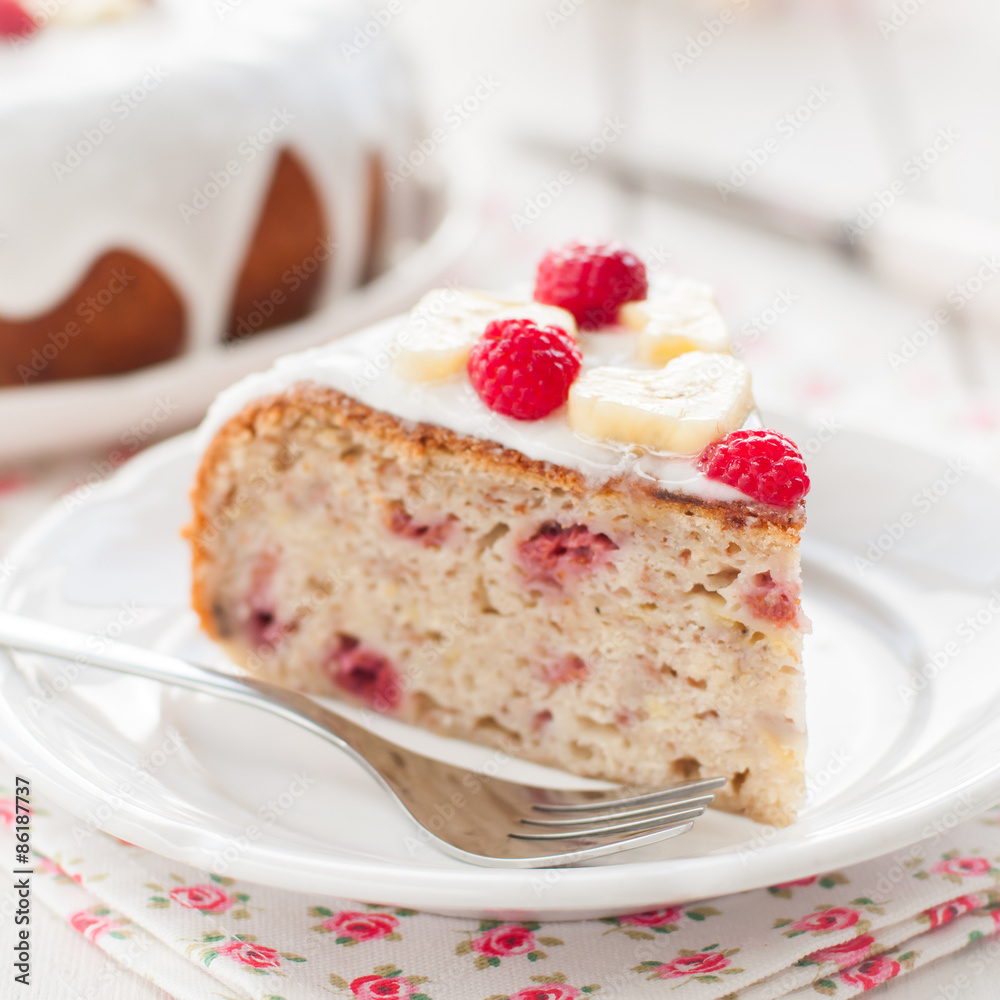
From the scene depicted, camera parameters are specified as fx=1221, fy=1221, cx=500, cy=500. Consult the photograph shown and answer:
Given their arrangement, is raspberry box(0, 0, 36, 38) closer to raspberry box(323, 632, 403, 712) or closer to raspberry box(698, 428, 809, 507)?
raspberry box(323, 632, 403, 712)

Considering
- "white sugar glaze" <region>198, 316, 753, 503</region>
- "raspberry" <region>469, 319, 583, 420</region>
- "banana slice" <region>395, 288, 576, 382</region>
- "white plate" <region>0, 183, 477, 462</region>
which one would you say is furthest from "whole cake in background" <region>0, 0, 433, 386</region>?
"raspberry" <region>469, 319, 583, 420</region>

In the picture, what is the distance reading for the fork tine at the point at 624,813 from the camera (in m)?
2.04

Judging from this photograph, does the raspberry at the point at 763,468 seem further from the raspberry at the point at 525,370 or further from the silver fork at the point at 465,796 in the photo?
the silver fork at the point at 465,796

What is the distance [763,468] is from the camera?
6.75ft

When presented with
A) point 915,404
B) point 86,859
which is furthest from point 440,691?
point 915,404

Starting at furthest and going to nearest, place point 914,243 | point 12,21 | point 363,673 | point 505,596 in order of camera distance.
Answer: point 914,243
point 12,21
point 363,673
point 505,596

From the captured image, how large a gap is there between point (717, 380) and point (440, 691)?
861mm

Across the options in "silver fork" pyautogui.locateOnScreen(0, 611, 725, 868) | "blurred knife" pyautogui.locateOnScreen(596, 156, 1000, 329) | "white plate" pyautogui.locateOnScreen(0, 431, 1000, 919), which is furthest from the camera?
"blurred knife" pyautogui.locateOnScreen(596, 156, 1000, 329)

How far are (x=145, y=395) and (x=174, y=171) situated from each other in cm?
65

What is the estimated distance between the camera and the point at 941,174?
502cm

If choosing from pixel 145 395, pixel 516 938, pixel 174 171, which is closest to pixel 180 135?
pixel 174 171

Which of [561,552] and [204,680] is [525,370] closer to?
[561,552]

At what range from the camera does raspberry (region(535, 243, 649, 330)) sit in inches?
101

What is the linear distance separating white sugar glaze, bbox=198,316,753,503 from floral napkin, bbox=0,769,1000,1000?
69 cm
